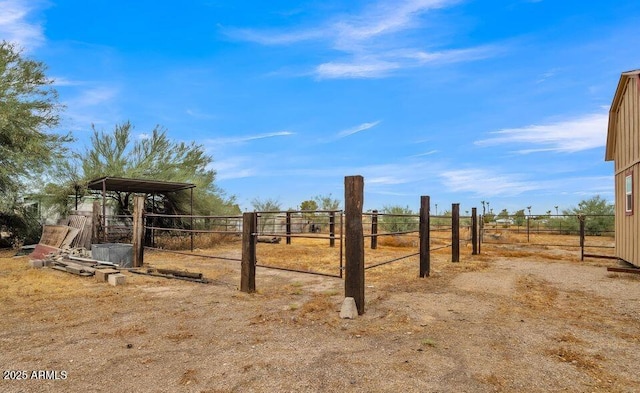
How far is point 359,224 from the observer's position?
14.5 ft

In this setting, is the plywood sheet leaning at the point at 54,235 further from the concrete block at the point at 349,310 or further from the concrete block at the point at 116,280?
the concrete block at the point at 349,310

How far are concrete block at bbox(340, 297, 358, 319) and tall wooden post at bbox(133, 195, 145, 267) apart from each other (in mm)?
5495

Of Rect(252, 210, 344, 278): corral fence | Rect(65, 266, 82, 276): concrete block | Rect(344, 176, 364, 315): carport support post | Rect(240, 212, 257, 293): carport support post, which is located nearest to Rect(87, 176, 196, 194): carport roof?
Rect(252, 210, 344, 278): corral fence

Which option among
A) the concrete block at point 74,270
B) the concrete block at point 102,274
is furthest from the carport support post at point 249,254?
the concrete block at point 74,270

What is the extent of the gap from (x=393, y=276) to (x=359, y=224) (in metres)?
3.36

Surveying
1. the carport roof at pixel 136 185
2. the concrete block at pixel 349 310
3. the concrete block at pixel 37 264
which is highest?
the carport roof at pixel 136 185

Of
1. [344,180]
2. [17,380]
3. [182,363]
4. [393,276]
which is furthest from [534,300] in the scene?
[17,380]

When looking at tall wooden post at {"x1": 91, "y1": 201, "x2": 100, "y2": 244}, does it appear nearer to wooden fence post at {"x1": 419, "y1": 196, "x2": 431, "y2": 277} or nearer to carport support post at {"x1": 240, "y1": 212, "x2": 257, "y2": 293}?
carport support post at {"x1": 240, "y1": 212, "x2": 257, "y2": 293}

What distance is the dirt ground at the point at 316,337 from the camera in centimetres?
268

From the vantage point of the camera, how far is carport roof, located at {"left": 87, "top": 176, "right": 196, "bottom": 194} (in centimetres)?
1080

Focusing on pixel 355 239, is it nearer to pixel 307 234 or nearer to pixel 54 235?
pixel 307 234

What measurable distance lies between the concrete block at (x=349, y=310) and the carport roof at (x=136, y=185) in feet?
27.4

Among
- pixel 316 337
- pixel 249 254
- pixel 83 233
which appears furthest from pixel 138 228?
pixel 316 337

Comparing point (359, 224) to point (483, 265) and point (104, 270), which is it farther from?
point (483, 265)
